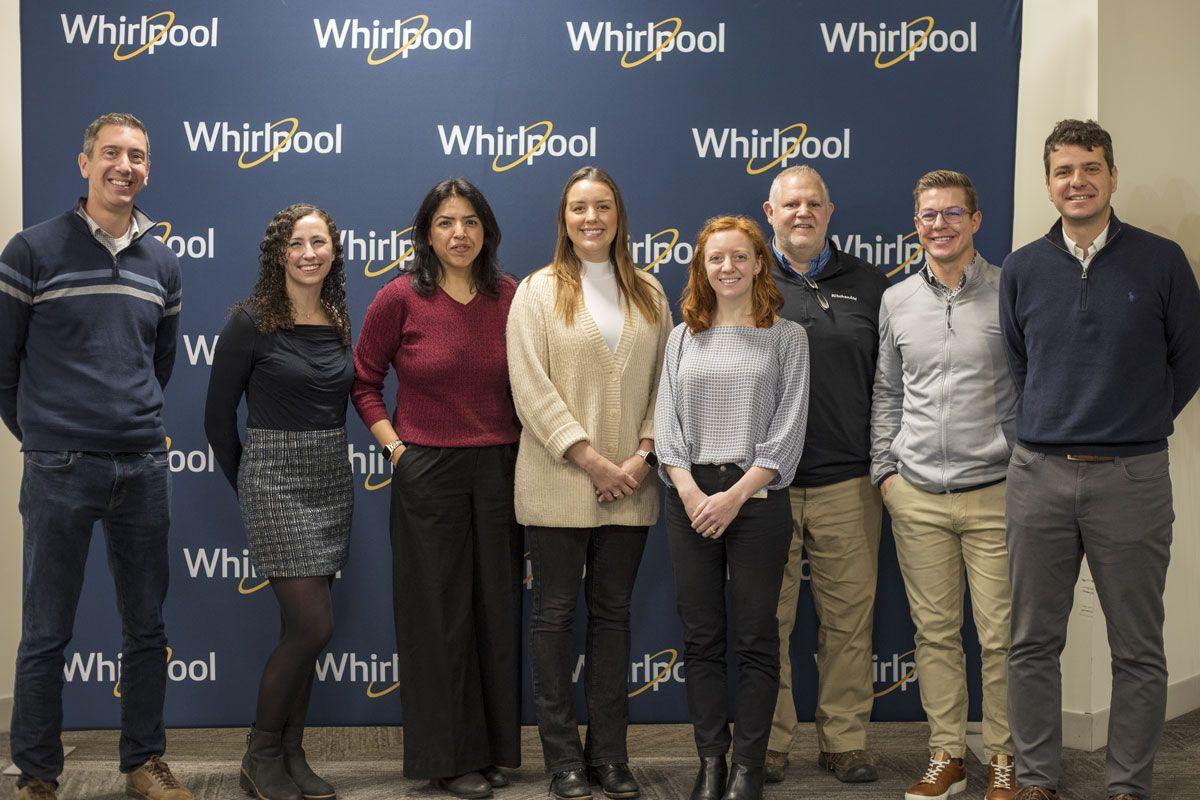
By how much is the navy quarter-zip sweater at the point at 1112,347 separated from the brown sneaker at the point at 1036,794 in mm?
910

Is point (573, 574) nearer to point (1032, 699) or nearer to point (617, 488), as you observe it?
point (617, 488)

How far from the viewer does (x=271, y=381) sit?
116 inches

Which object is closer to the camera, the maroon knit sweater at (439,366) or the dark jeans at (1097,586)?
the dark jeans at (1097,586)

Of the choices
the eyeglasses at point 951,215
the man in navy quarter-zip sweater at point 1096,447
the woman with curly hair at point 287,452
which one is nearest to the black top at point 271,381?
the woman with curly hair at point 287,452

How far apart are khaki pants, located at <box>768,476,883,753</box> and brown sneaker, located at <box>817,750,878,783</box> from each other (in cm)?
2

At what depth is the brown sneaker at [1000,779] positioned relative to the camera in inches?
118

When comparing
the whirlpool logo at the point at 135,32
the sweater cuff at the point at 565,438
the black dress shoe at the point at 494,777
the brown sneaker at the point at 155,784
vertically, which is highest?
the whirlpool logo at the point at 135,32

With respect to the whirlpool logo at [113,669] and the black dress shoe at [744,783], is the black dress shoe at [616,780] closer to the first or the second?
the black dress shoe at [744,783]

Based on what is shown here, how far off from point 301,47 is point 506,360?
142 centimetres

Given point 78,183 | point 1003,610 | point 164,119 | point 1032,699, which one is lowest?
point 1032,699

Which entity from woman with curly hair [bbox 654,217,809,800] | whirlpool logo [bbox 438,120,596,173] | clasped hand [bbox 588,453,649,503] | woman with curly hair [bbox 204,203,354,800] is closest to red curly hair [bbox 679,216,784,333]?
woman with curly hair [bbox 654,217,809,800]

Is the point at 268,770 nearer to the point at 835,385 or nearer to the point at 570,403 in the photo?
the point at 570,403

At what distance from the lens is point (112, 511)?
290cm

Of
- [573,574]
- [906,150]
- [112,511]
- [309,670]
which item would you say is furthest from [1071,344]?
[112,511]
